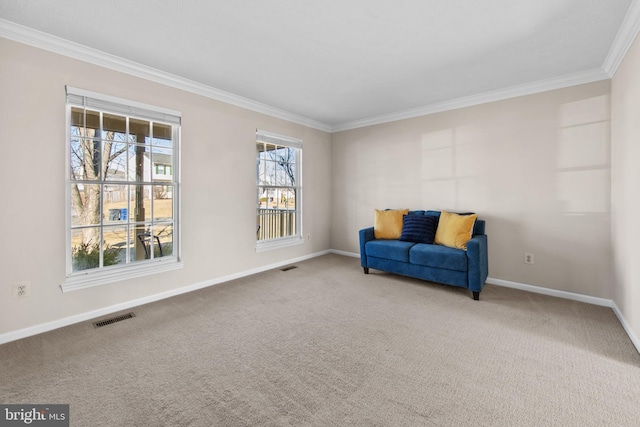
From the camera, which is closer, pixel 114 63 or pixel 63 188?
pixel 63 188

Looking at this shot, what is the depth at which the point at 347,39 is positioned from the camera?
249 centimetres

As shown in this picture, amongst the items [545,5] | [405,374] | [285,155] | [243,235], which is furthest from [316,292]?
[545,5]

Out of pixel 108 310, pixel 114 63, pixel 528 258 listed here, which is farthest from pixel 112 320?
pixel 528 258

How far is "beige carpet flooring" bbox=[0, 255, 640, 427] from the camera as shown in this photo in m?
1.54

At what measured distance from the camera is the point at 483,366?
1.96 meters

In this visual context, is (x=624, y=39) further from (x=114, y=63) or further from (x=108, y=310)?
(x=108, y=310)

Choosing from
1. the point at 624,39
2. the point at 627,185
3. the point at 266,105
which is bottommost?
the point at 627,185

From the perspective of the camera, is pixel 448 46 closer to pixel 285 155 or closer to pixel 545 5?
pixel 545 5

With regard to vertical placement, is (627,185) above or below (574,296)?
above

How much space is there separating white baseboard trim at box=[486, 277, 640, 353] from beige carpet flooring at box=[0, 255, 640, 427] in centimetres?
8

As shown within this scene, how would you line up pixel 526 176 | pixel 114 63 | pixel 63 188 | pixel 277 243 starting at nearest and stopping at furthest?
pixel 63 188 < pixel 114 63 < pixel 526 176 < pixel 277 243

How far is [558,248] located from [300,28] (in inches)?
144

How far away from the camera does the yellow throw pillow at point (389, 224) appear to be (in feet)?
13.9

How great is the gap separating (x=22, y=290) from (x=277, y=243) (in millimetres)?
2848
